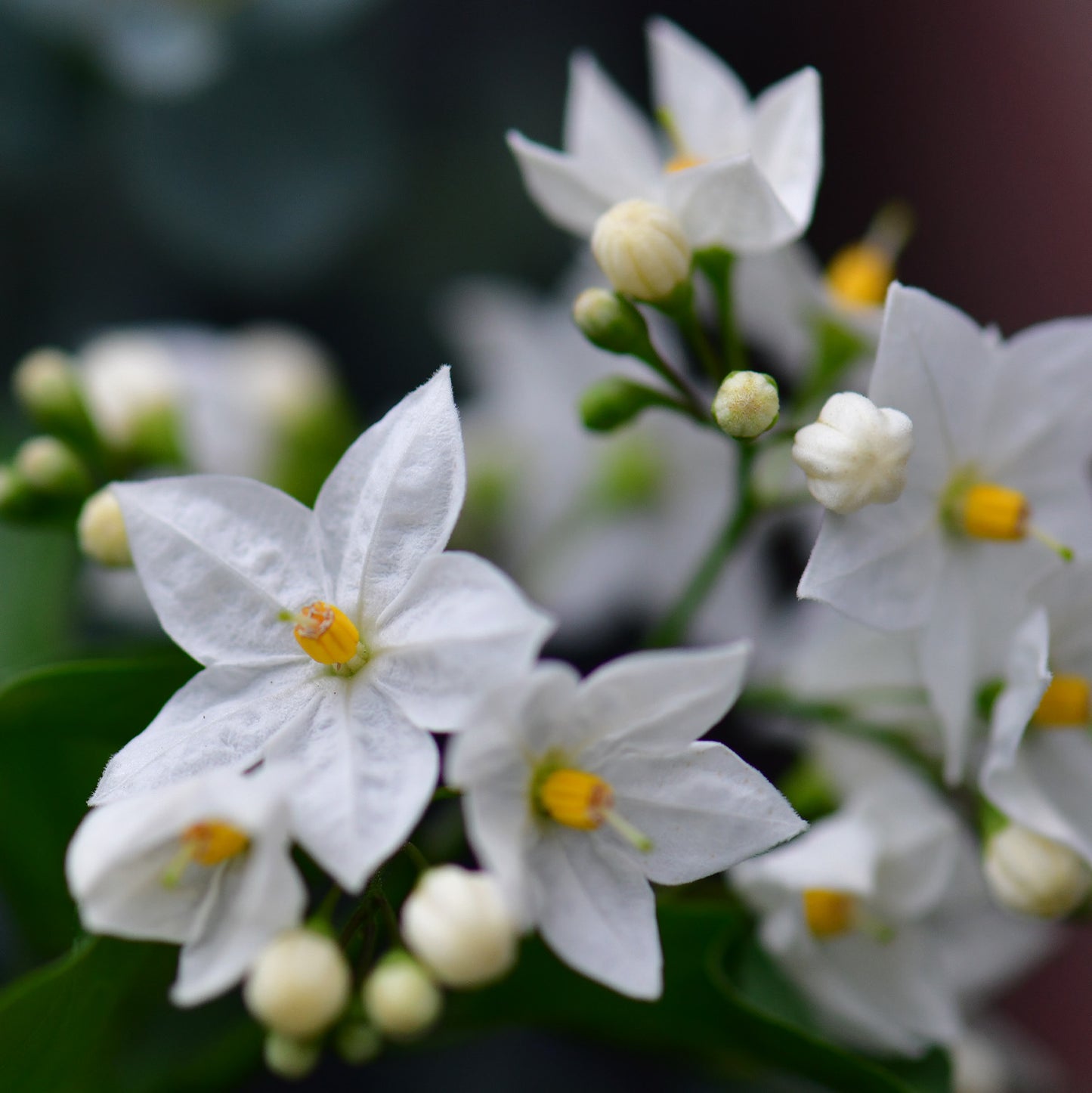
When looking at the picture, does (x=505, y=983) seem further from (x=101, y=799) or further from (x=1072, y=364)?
(x=1072, y=364)

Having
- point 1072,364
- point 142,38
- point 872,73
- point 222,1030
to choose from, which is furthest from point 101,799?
point 872,73

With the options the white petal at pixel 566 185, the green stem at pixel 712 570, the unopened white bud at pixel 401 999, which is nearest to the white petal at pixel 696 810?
the unopened white bud at pixel 401 999

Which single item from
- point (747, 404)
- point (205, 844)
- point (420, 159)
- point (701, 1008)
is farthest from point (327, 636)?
point (420, 159)

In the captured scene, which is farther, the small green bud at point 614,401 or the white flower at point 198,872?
the small green bud at point 614,401

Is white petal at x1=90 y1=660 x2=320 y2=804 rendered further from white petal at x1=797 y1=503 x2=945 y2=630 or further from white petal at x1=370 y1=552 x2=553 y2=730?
white petal at x1=797 y1=503 x2=945 y2=630

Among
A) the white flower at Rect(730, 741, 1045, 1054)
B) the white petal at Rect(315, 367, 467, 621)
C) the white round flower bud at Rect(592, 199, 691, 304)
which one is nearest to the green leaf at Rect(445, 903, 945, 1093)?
the white flower at Rect(730, 741, 1045, 1054)

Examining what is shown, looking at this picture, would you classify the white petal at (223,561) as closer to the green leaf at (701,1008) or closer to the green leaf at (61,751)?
the green leaf at (61,751)
